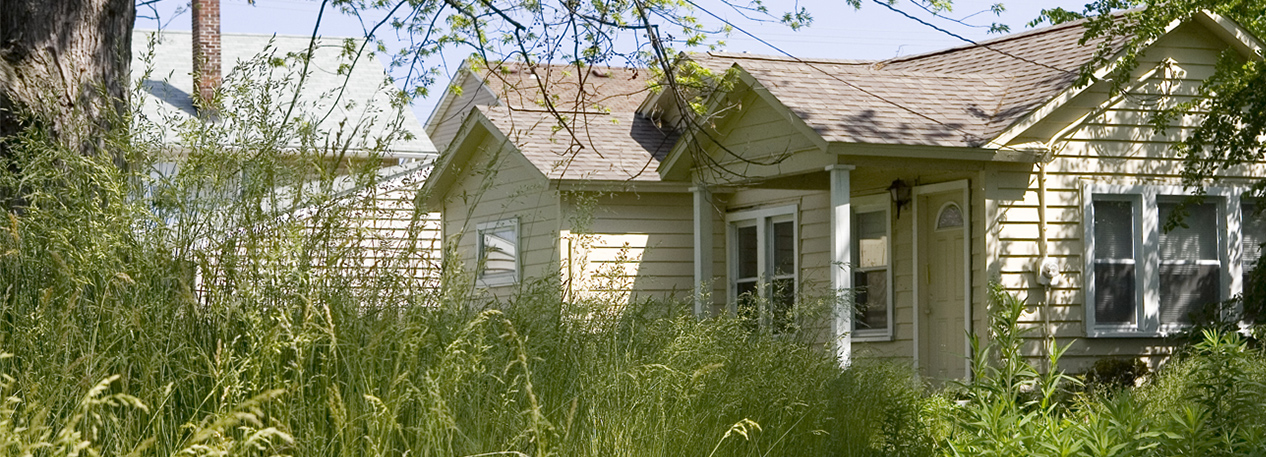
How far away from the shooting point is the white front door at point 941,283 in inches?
524

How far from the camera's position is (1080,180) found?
12.9 meters

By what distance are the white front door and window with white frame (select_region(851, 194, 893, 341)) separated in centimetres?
47

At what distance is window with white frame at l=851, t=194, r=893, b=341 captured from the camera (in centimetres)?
1435

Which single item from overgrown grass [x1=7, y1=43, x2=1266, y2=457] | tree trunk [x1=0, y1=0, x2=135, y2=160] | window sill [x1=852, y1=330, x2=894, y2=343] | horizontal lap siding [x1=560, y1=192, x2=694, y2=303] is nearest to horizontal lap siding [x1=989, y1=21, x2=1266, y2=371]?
window sill [x1=852, y1=330, x2=894, y2=343]

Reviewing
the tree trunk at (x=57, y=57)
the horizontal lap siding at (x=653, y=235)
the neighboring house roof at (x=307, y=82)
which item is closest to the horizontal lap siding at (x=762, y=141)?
the horizontal lap siding at (x=653, y=235)

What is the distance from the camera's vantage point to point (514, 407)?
4.94 metres

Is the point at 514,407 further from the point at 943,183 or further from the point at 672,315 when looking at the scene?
the point at 943,183

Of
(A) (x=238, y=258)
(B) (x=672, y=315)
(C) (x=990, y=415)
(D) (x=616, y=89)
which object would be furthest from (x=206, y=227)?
(D) (x=616, y=89)

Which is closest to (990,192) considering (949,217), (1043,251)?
(1043,251)

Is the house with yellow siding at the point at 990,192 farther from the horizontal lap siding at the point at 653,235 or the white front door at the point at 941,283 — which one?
the horizontal lap siding at the point at 653,235

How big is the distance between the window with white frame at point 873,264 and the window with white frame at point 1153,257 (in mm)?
2284

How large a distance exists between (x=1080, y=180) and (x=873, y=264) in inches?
106

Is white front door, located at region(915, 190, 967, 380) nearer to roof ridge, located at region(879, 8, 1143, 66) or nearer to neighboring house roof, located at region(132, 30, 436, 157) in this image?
roof ridge, located at region(879, 8, 1143, 66)

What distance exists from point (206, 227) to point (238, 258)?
23 centimetres
